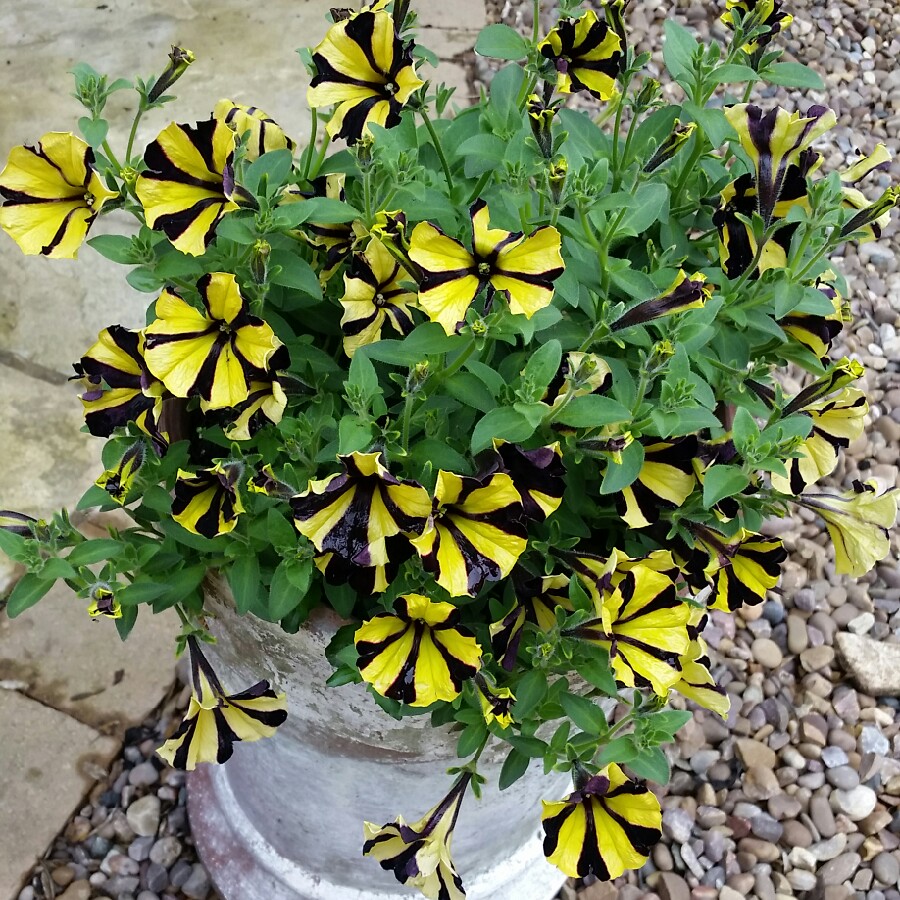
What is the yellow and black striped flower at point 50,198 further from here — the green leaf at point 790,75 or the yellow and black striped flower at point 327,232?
the green leaf at point 790,75

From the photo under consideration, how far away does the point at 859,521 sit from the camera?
50.8 inches

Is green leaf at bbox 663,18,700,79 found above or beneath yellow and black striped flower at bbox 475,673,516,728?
above

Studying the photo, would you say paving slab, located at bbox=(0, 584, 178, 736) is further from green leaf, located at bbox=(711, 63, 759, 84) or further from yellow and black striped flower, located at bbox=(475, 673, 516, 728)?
green leaf, located at bbox=(711, 63, 759, 84)

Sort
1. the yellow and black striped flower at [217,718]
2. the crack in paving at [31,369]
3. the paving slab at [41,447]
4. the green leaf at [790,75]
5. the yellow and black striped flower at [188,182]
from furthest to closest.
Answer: the crack in paving at [31,369] → the paving slab at [41,447] → the green leaf at [790,75] → the yellow and black striped flower at [217,718] → the yellow and black striped flower at [188,182]

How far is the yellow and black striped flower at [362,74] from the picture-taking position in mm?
1153

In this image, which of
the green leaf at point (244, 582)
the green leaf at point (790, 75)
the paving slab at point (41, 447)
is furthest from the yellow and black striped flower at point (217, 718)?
the paving slab at point (41, 447)

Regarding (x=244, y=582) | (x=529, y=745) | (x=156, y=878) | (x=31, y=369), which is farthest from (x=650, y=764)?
(x=31, y=369)

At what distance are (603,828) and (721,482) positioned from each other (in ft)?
1.41

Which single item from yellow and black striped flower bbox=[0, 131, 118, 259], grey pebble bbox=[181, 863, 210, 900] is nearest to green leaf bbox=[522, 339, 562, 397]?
yellow and black striped flower bbox=[0, 131, 118, 259]

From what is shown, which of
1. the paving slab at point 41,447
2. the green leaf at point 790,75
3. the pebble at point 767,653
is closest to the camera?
the green leaf at point 790,75

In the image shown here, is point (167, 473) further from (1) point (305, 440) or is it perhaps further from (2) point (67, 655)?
(2) point (67, 655)

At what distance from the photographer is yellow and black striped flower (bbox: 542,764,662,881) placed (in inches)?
46.0

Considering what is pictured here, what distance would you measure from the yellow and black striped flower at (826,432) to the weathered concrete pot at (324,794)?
56 cm

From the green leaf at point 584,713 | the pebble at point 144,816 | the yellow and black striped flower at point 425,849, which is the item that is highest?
the green leaf at point 584,713
